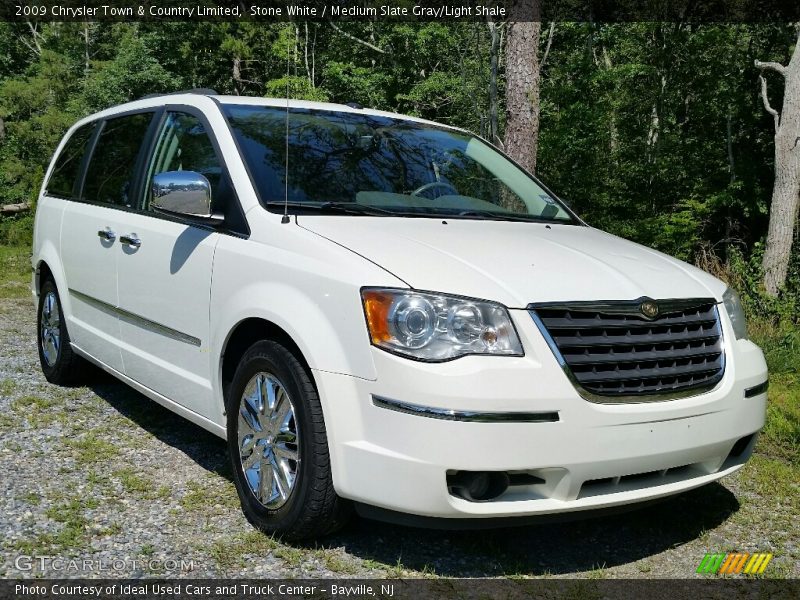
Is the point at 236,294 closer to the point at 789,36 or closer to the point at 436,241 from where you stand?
the point at 436,241

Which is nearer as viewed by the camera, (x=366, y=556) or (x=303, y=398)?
(x=303, y=398)

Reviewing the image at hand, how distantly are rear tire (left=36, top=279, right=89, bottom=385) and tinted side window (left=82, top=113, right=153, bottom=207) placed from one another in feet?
3.02

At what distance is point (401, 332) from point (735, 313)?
1.64m

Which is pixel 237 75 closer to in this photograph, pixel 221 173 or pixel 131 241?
pixel 131 241

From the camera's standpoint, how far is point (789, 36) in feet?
73.0

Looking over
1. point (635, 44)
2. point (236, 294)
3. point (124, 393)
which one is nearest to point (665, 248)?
point (635, 44)

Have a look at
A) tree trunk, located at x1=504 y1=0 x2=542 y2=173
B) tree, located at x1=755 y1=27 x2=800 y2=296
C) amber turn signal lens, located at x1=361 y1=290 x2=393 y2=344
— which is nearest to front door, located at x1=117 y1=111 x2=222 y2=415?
amber turn signal lens, located at x1=361 y1=290 x2=393 y2=344

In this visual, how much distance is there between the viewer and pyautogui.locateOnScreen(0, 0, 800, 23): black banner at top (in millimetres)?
23172

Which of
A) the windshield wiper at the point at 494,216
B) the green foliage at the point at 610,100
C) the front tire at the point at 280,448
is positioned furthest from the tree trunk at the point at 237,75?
the front tire at the point at 280,448

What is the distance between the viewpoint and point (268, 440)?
3344 mm

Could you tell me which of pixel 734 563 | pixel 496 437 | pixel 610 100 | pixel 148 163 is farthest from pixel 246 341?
pixel 610 100

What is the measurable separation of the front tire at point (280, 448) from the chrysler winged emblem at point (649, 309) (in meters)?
1.28

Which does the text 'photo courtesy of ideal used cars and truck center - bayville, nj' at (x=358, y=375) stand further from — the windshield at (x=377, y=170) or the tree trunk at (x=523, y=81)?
the tree trunk at (x=523, y=81)

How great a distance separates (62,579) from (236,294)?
4.22 ft
